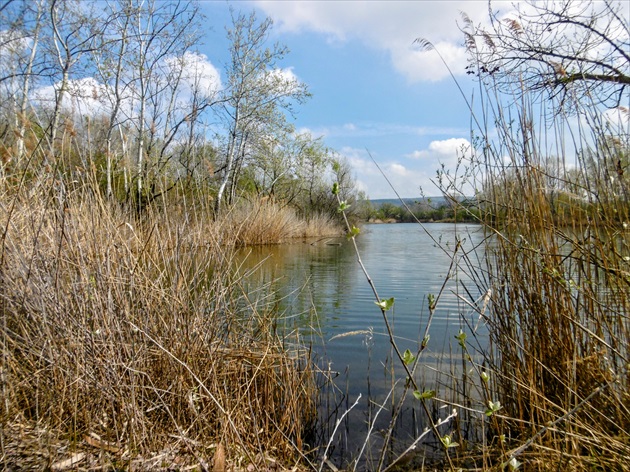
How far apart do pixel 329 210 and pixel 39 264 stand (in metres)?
26.8

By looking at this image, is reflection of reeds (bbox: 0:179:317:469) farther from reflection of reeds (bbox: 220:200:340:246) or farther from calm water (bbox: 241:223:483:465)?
reflection of reeds (bbox: 220:200:340:246)

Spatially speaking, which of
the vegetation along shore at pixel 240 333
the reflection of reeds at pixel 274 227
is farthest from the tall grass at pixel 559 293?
the reflection of reeds at pixel 274 227

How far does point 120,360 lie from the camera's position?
5.99 ft

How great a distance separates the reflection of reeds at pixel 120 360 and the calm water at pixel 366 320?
0.56 metres

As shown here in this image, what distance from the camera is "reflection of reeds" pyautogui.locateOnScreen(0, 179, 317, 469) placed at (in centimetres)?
172

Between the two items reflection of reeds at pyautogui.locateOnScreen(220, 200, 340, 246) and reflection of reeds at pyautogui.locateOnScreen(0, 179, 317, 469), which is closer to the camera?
reflection of reeds at pyautogui.locateOnScreen(0, 179, 317, 469)

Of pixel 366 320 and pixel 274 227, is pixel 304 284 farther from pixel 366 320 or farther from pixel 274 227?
pixel 274 227

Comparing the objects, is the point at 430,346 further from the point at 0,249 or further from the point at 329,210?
the point at 329,210

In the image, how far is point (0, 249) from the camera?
208 centimetres

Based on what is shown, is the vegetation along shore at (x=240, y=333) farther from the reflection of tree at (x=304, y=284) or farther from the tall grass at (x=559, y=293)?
the reflection of tree at (x=304, y=284)

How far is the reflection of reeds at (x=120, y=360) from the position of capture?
5.65 ft

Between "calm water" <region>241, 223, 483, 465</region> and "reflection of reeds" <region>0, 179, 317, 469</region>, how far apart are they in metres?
0.56

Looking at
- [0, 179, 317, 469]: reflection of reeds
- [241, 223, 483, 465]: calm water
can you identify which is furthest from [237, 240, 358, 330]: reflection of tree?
[0, 179, 317, 469]: reflection of reeds

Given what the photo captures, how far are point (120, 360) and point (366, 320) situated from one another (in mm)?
3658
